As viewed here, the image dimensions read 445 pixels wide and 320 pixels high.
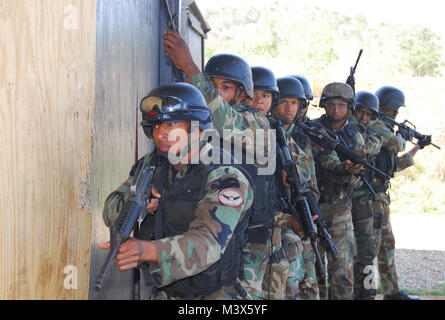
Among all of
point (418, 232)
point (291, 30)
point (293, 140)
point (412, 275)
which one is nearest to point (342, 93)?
point (293, 140)

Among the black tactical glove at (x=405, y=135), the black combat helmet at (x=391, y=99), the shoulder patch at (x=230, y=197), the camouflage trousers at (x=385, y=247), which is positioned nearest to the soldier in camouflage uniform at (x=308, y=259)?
the camouflage trousers at (x=385, y=247)

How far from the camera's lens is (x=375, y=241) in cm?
593

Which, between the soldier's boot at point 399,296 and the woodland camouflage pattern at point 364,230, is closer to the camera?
the woodland camouflage pattern at point 364,230

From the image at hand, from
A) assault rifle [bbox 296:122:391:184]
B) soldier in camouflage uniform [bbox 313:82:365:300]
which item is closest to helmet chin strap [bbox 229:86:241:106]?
assault rifle [bbox 296:122:391:184]

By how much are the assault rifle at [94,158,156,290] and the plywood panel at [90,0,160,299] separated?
0.42 m

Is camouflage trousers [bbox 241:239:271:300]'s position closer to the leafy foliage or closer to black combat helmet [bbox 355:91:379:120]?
black combat helmet [bbox 355:91:379:120]

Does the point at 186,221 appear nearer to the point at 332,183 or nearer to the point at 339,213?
the point at 339,213

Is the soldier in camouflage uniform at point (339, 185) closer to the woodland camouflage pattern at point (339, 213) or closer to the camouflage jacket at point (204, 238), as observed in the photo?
the woodland camouflage pattern at point (339, 213)

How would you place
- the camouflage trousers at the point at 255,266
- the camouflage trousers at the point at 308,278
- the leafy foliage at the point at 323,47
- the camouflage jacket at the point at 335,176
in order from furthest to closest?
1. the leafy foliage at the point at 323,47
2. the camouflage jacket at the point at 335,176
3. the camouflage trousers at the point at 308,278
4. the camouflage trousers at the point at 255,266

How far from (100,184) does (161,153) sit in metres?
0.50

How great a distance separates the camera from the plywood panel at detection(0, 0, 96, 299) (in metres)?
1.94

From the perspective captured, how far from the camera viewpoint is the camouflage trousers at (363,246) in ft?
18.7

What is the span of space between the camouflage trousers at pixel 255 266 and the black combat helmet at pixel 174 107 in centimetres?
122

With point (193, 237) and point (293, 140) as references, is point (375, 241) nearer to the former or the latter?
point (293, 140)
